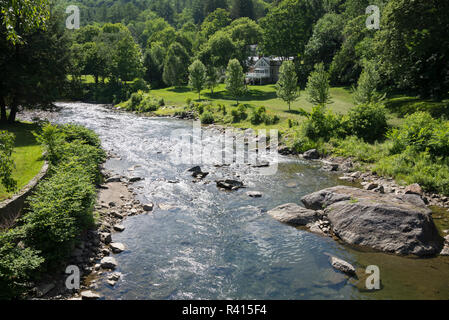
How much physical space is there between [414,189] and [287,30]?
68331 mm

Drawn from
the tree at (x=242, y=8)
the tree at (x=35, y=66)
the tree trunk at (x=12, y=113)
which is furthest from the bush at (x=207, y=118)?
the tree at (x=242, y=8)

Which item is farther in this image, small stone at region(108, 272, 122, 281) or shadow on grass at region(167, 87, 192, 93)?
shadow on grass at region(167, 87, 192, 93)

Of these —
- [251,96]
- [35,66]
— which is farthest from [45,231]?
[251,96]

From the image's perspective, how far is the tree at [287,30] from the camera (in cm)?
7881

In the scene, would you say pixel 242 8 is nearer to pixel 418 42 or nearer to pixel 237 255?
pixel 418 42

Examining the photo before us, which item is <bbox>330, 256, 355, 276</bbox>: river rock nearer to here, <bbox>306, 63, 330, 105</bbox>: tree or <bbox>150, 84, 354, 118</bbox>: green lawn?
<bbox>150, 84, 354, 118</bbox>: green lawn

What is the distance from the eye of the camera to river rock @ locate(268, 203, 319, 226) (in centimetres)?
1652

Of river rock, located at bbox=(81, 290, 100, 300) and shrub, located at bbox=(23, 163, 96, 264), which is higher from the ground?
shrub, located at bbox=(23, 163, 96, 264)

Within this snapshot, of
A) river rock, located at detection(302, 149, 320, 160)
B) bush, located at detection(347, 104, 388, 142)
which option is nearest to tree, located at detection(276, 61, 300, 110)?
bush, located at detection(347, 104, 388, 142)

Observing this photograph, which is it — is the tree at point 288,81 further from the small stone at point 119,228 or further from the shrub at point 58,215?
the shrub at point 58,215

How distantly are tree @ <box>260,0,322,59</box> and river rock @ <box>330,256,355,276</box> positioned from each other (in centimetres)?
7383

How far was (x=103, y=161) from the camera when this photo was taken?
26.9 metres

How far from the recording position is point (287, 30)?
78.9 m

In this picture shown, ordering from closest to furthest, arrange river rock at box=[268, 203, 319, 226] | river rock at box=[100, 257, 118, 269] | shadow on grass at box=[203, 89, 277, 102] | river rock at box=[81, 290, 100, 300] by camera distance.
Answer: river rock at box=[81, 290, 100, 300] < river rock at box=[100, 257, 118, 269] < river rock at box=[268, 203, 319, 226] < shadow on grass at box=[203, 89, 277, 102]
